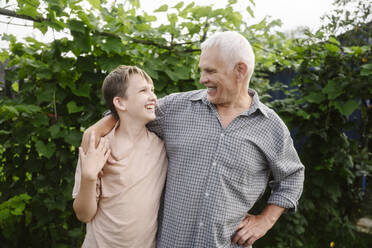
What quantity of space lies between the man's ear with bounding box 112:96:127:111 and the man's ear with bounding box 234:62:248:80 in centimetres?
64

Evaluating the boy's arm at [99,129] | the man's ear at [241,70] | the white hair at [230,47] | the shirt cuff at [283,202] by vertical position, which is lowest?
the shirt cuff at [283,202]

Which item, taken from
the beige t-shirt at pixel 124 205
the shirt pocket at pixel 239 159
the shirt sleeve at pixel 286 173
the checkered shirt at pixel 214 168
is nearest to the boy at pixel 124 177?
the beige t-shirt at pixel 124 205

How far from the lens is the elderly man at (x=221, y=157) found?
1.74 m

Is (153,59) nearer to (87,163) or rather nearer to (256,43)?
(256,43)

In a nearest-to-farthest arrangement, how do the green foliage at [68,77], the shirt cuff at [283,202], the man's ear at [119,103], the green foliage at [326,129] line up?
the man's ear at [119,103] < the shirt cuff at [283,202] < the green foliage at [68,77] < the green foliage at [326,129]

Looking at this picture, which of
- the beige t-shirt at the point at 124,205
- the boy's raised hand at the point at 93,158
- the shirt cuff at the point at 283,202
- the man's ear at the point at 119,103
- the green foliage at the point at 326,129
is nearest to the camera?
the boy's raised hand at the point at 93,158

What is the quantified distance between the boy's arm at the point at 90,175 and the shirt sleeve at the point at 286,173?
3.02 ft

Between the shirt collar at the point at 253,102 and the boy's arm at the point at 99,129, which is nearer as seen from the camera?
the boy's arm at the point at 99,129

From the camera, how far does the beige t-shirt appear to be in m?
1.67

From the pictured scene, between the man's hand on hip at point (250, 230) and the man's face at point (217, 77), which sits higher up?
the man's face at point (217, 77)

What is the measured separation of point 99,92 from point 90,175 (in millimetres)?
1015

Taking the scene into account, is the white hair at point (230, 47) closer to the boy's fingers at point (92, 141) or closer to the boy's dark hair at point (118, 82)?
the boy's dark hair at point (118, 82)

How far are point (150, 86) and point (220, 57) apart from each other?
414 mm

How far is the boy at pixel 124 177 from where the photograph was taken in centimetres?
163
